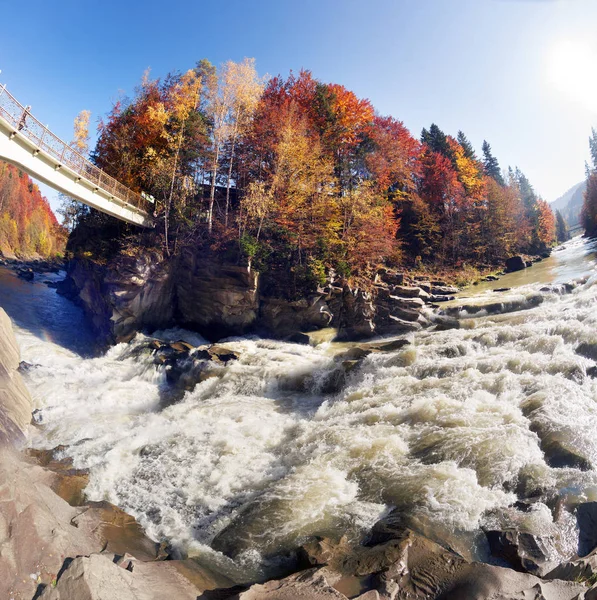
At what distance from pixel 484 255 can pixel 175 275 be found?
3288cm

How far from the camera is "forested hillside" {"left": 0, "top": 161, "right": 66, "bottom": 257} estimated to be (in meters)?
66.7

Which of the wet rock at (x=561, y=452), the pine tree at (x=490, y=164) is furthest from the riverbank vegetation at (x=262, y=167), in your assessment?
the pine tree at (x=490, y=164)

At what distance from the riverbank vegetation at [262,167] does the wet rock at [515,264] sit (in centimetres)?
1339

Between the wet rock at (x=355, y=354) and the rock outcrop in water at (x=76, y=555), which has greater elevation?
the wet rock at (x=355, y=354)

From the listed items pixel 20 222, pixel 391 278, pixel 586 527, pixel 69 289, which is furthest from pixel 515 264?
pixel 20 222

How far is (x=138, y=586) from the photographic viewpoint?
4793 millimetres

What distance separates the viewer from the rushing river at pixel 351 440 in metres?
6.80

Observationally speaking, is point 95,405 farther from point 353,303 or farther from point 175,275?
point 353,303

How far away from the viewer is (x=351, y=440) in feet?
30.8

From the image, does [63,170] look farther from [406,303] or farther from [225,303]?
[406,303]

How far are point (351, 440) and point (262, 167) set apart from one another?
21379mm

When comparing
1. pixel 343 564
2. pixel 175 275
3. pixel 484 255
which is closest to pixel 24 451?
pixel 343 564

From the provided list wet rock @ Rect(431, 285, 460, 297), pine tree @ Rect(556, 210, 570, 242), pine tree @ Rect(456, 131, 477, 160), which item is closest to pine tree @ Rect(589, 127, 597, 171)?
pine tree @ Rect(556, 210, 570, 242)

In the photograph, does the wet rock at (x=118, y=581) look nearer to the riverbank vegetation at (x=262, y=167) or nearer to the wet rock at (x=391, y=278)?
the riverbank vegetation at (x=262, y=167)
